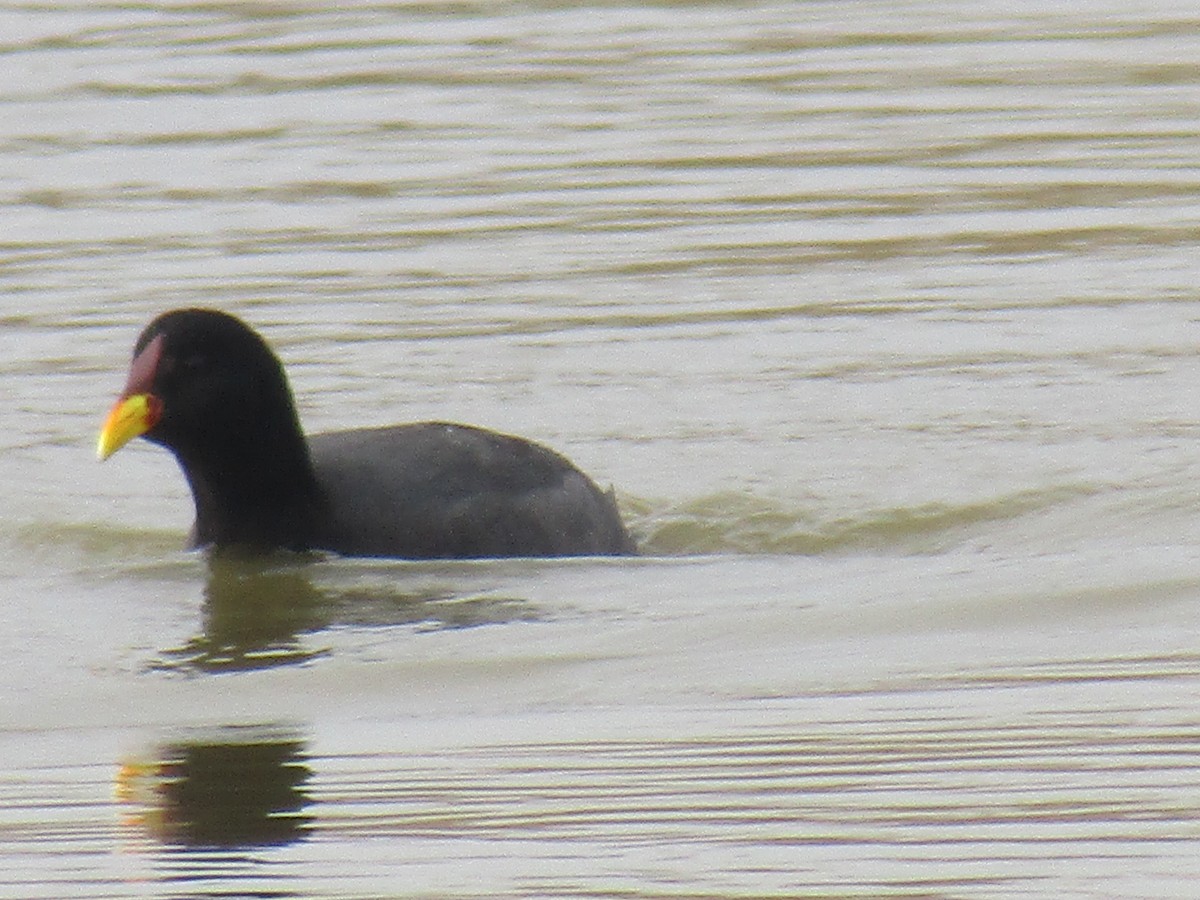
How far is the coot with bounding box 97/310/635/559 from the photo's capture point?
8.77m

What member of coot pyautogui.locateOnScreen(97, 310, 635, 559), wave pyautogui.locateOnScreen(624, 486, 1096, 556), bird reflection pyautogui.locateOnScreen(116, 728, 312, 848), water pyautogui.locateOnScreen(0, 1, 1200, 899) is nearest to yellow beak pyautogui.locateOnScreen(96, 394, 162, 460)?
coot pyautogui.locateOnScreen(97, 310, 635, 559)

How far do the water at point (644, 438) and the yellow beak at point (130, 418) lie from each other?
52 centimetres

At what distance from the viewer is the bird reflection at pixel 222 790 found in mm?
5574

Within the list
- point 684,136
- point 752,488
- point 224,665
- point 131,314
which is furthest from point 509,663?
point 684,136

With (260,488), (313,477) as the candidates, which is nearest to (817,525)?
(313,477)

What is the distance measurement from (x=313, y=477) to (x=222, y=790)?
3.08 meters

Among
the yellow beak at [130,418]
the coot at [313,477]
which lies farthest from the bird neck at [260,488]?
the yellow beak at [130,418]

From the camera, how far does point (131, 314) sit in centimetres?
1244

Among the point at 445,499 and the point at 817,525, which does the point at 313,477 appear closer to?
the point at 445,499

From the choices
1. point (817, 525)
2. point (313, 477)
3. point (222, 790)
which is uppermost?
point (313, 477)

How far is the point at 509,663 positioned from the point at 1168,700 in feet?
5.99

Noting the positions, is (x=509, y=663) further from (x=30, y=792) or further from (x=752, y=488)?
(x=752, y=488)

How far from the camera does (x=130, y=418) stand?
28.2 ft

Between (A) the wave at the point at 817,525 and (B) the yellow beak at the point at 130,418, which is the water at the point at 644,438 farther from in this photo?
(B) the yellow beak at the point at 130,418
